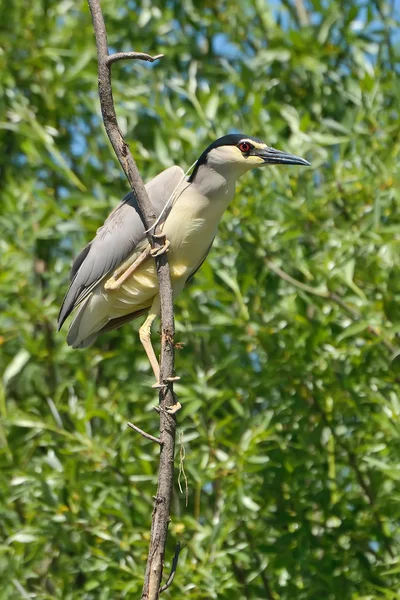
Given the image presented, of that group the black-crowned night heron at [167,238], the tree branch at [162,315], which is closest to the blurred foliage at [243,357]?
the black-crowned night heron at [167,238]

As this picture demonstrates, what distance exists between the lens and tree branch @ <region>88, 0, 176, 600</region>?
2963mm

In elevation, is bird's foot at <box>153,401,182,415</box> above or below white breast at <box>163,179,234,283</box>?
below

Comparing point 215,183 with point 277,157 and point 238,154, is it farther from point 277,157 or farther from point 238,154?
point 277,157

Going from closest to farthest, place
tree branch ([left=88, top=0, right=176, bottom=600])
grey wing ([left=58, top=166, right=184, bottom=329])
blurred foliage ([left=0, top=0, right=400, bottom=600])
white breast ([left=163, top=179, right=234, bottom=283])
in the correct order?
tree branch ([left=88, top=0, right=176, bottom=600])
white breast ([left=163, top=179, right=234, bottom=283])
grey wing ([left=58, top=166, right=184, bottom=329])
blurred foliage ([left=0, top=0, right=400, bottom=600])

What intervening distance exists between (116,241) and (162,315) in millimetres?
1020

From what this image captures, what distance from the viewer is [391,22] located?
582cm

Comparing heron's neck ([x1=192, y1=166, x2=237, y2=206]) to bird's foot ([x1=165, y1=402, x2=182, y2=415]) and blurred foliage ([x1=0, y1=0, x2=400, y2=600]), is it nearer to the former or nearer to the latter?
blurred foliage ([x1=0, y1=0, x2=400, y2=600])

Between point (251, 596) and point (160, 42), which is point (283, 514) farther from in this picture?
point (160, 42)

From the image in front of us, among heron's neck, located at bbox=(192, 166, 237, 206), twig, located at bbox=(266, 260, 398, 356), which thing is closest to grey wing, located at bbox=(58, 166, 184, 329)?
heron's neck, located at bbox=(192, 166, 237, 206)

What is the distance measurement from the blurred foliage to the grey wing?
768 mm

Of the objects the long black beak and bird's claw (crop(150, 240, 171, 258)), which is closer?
bird's claw (crop(150, 240, 171, 258))

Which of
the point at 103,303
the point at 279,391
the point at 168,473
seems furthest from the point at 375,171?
the point at 168,473

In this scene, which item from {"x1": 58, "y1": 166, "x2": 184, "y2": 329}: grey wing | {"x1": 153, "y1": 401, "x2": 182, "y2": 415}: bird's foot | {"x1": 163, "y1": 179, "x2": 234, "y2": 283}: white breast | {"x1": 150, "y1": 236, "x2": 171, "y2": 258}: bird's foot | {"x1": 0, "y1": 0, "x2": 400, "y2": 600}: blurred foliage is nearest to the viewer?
{"x1": 153, "y1": 401, "x2": 182, "y2": 415}: bird's foot

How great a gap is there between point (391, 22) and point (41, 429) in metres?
3.12
